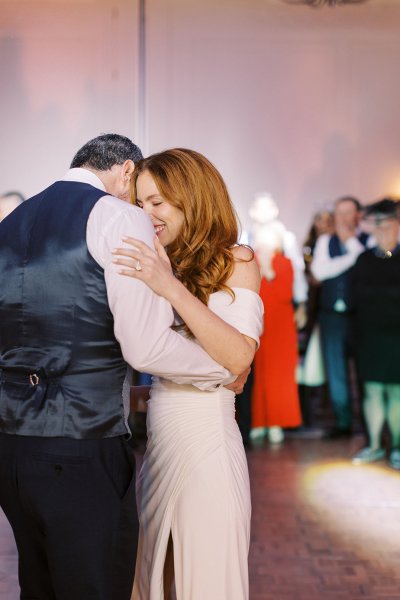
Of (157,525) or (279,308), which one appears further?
(279,308)

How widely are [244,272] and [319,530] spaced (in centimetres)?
205

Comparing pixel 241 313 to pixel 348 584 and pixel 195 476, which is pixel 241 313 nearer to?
pixel 195 476

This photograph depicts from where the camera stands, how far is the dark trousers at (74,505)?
156cm

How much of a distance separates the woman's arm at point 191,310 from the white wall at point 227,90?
4557 millimetres

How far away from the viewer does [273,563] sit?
128 inches

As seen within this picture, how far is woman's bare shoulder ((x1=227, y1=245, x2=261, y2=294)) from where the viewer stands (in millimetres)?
2010

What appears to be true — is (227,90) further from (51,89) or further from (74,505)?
(74,505)

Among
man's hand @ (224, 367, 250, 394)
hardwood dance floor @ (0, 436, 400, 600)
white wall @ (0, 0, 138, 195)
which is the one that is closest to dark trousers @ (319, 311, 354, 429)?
hardwood dance floor @ (0, 436, 400, 600)

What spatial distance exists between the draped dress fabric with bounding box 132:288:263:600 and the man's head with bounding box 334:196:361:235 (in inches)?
151

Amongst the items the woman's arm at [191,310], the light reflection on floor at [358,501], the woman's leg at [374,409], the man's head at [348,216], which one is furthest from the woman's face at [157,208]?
the man's head at [348,216]

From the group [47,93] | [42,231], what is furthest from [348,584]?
[47,93]

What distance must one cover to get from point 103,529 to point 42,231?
2.00 ft

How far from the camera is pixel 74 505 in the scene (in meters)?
1.56

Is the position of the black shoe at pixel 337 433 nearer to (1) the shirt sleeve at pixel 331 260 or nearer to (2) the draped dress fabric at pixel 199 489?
(1) the shirt sleeve at pixel 331 260
